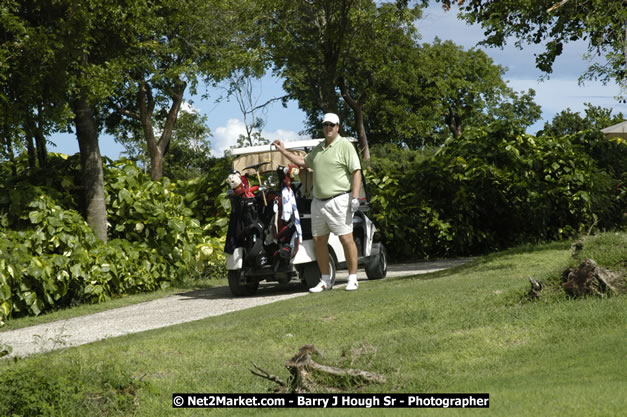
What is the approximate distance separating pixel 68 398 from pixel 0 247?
728 centimetres

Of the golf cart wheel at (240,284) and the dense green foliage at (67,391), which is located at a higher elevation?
the golf cart wheel at (240,284)

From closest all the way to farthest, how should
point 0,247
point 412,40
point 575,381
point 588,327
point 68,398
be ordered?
1. point 575,381
2. point 68,398
3. point 588,327
4. point 0,247
5. point 412,40

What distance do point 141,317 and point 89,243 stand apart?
2969mm

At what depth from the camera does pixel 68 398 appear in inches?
218

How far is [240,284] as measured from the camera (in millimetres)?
12555

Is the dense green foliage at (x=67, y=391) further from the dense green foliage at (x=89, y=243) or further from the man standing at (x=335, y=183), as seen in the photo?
the dense green foliage at (x=89, y=243)

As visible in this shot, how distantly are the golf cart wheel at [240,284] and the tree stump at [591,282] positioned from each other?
5.77 metres

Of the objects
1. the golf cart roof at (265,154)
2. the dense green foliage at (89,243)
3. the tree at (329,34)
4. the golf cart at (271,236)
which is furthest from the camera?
the tree at (329,34)

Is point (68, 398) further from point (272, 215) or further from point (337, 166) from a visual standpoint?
point (272, 215)

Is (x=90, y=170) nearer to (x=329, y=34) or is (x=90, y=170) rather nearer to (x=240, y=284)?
(x=240, y=284)

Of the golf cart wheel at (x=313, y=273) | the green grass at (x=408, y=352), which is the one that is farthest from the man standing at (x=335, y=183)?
the green grass at (x=408, y=352)

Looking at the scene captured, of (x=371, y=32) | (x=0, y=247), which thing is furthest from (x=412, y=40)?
(x=0, y=247)

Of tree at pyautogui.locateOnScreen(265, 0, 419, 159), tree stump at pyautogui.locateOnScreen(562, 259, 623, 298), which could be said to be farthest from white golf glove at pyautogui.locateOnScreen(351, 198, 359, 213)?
tree at pyautogui.locateOnScreen(265, 0, 419, 159)

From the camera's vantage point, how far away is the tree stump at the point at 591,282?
24.9 feet
